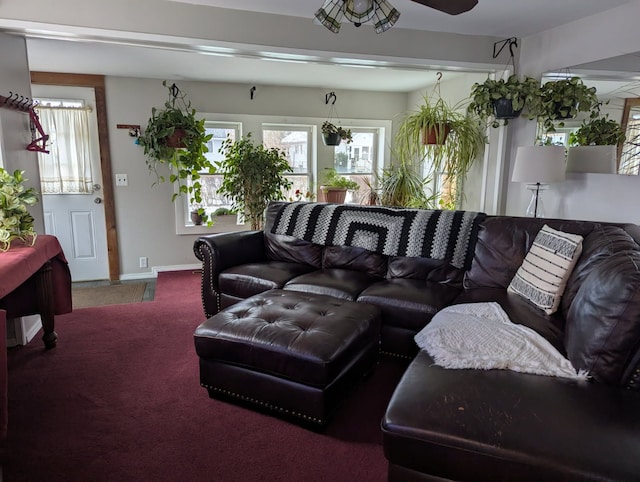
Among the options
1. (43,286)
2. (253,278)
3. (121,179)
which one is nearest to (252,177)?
(121,179)

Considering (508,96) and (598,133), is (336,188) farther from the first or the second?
(598,133)

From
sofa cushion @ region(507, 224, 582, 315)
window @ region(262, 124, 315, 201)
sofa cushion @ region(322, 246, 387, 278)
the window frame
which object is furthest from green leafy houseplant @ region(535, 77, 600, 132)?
window @ region(262, 124, 315, 201)

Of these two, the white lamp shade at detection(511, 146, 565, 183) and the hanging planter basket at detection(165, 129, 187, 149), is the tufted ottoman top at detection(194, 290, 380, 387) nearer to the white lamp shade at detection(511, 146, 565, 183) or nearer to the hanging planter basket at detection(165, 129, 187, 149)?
the white lamp shade at detection(511, 146, 565, 183)

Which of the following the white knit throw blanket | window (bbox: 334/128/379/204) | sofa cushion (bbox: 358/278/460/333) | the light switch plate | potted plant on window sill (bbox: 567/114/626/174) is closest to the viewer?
the white knit throw blanket

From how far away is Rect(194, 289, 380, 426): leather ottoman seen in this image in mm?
1750

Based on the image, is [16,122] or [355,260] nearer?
[16,122]

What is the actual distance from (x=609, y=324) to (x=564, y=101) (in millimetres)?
2099

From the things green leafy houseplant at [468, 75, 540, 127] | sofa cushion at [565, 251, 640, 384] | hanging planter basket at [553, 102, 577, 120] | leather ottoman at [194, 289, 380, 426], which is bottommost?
leather ottoman at [194, 289, 380, 426]

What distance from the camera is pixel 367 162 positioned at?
17.4ft

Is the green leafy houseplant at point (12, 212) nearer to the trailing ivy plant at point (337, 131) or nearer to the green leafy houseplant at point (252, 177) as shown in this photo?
the green leafy houseplant at point (252, 177)

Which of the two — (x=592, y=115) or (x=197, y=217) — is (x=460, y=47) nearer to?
(x=592, y=115)

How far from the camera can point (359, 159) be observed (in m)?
5.27

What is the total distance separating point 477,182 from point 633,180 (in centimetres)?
152

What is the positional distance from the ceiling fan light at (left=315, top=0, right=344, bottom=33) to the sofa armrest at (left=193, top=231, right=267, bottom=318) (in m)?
1.75
